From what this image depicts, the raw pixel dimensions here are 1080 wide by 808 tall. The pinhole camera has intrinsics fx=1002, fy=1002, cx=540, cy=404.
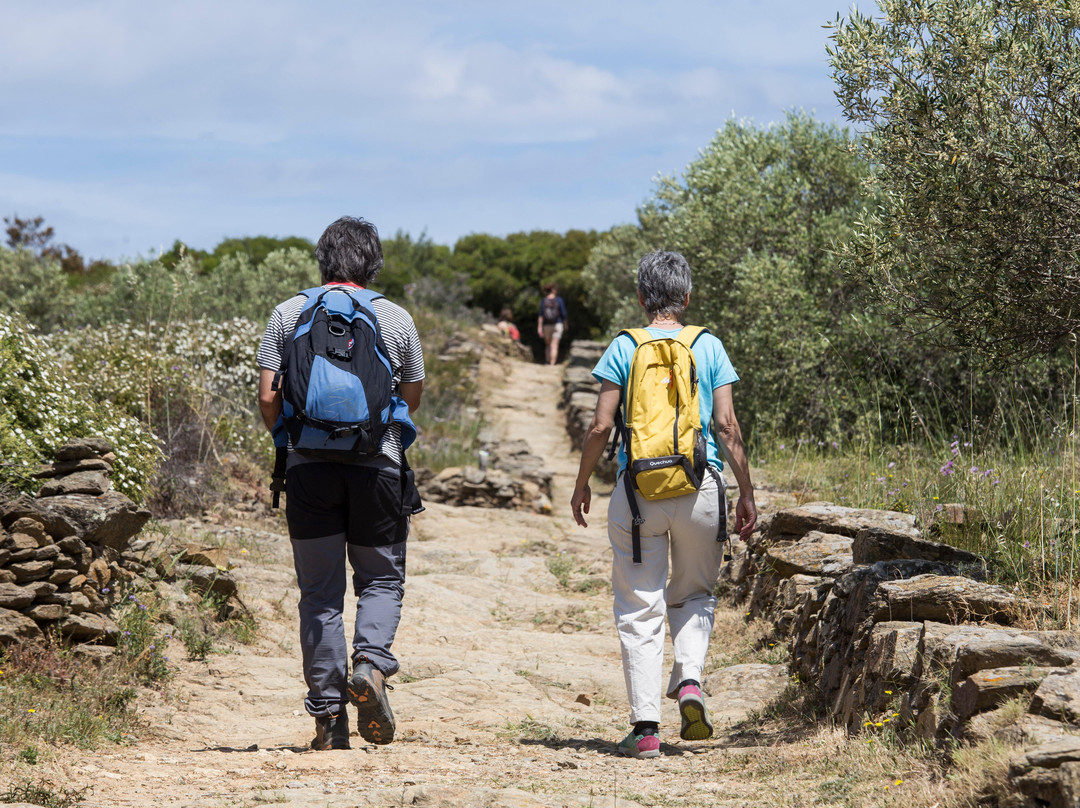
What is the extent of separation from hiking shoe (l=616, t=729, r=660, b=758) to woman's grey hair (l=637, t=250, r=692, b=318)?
Answer: 5.88 feet

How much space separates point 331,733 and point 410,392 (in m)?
1.45

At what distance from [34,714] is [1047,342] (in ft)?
16.0

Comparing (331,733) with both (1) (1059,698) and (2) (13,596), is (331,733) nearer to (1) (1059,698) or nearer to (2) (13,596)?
(2) (13,596)

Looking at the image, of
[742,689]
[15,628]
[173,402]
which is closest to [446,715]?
[742,689]

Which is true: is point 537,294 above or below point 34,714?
above

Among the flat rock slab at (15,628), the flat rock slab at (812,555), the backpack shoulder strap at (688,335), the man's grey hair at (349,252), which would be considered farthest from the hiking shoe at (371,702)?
the flat rock slab at (812,555)

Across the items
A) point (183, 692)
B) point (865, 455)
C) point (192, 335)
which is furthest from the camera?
point (192, 335)

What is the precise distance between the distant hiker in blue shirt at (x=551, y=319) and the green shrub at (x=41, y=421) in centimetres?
1768

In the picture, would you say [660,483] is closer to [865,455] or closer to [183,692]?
[183,692]

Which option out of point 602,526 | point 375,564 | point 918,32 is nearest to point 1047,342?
point 918,32

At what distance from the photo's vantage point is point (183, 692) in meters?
5.16

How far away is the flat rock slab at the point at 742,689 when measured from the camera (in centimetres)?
504

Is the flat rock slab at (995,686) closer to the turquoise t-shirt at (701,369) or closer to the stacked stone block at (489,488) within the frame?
the turquoise t-shirt at (701,369)

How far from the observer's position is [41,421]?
19.1ft
